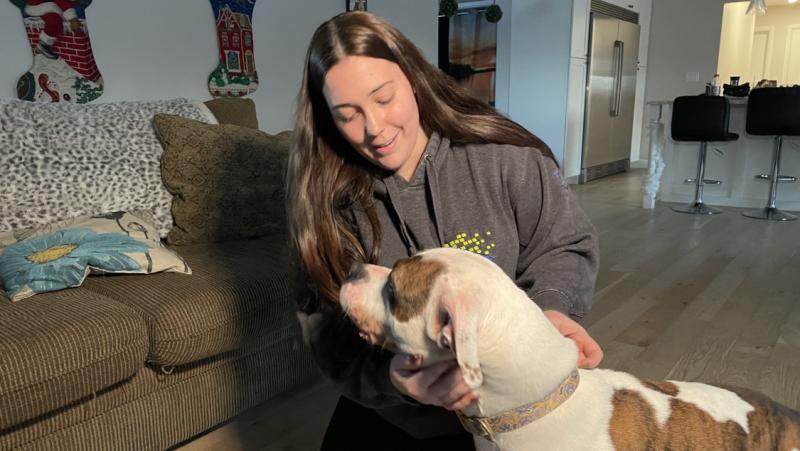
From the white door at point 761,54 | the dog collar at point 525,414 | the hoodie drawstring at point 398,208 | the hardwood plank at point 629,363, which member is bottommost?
the hardwood plank at point 629,363

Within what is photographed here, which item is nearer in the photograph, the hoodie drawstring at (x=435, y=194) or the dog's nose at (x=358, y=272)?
the dog's nose at (x=358, y=272)

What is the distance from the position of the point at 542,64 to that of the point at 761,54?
6118 mm

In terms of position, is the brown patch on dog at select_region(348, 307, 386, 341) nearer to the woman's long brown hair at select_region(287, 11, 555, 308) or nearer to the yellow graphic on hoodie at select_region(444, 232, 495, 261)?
the woman's long brown hair at select_region(287, 11, 555, 308)

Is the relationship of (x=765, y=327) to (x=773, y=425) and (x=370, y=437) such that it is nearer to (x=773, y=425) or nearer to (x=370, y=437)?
(x=773, y=425)

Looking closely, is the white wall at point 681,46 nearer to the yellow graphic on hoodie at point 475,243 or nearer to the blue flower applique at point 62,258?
the yellow graphic on hoodie at point 475,243

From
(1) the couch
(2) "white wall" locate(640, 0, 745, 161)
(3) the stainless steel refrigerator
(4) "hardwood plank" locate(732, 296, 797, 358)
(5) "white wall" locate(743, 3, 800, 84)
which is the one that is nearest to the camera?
(1) the couch

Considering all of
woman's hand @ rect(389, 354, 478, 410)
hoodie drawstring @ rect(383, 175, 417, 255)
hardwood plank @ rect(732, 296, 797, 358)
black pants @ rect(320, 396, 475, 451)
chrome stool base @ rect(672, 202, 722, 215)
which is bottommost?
hardwood plank @ rect(732, 296, 797, 358)

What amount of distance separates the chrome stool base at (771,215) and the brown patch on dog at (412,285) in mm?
5146

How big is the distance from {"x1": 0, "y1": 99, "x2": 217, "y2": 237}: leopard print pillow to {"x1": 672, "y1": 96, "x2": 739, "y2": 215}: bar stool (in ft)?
14.9

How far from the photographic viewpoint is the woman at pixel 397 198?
4.08 ft

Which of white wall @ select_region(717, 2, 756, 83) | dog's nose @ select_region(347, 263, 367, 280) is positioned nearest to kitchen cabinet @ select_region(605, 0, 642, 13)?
white wall @ select_region(717, 2, 756, 83)

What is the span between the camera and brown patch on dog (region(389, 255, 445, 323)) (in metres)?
0.98

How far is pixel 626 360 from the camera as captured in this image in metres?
2.42

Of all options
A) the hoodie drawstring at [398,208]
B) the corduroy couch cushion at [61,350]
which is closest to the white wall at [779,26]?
the hoodie drawstring at [398,208]
